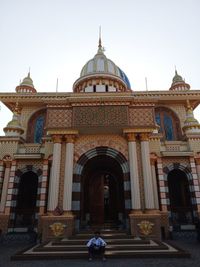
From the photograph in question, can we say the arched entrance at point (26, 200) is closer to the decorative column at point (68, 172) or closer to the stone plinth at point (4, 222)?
the stone plinth at point (4, 222)

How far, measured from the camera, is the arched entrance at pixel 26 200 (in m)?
12.6

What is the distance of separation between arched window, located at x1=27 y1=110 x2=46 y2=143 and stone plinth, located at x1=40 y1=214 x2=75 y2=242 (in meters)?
6.89

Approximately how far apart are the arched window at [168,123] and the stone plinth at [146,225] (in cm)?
703

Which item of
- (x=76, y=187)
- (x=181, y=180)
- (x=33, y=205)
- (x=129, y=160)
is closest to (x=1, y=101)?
(x=33, y=205)

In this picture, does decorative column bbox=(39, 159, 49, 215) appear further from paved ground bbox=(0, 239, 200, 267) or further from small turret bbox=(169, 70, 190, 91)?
small turret bbox=(169, 70, 190, 91)

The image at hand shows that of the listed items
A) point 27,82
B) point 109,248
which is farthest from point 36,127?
point 109,248

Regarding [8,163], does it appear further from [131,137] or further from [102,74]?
[102,74]

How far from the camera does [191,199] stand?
40.7 ft

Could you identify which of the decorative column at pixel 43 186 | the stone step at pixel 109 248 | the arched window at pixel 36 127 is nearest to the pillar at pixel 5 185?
the decorative column at pixel 43 186

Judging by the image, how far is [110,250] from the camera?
289 inches

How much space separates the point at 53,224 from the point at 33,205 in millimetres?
4317

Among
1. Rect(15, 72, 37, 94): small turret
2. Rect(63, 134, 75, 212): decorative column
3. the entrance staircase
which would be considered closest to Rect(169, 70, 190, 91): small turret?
Rect(63, 134, 75, 212): decorative column

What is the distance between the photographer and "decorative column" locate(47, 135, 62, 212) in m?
10.1

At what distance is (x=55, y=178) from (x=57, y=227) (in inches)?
93.0
